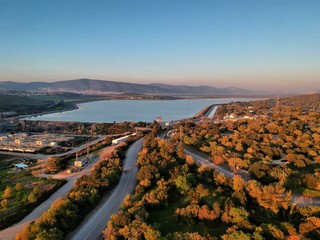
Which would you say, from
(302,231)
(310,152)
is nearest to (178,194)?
(302,231)

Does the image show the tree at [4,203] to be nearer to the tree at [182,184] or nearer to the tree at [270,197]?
the tree at [182,184]

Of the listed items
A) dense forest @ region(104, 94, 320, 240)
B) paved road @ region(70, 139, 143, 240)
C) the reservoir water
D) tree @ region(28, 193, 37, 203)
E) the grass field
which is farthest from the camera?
the reservoir water

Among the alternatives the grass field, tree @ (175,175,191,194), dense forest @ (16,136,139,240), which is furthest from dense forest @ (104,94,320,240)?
the grass field

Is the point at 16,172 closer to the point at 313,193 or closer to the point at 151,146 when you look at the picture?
the point at 151,146

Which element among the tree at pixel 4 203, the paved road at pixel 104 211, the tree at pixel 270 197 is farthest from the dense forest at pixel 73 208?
the tree at pixel 270 197

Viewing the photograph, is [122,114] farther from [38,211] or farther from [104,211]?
[104,211]

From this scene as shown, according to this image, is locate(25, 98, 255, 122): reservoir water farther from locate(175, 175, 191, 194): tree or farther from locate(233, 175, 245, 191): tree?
locate(233, 175, 245, 191): tree

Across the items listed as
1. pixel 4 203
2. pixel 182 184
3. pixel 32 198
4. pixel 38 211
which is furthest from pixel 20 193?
pixel 182 184

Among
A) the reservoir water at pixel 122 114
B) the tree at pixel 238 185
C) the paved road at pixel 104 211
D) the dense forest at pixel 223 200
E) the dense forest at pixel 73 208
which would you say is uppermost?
the tree at pixel 238 185
